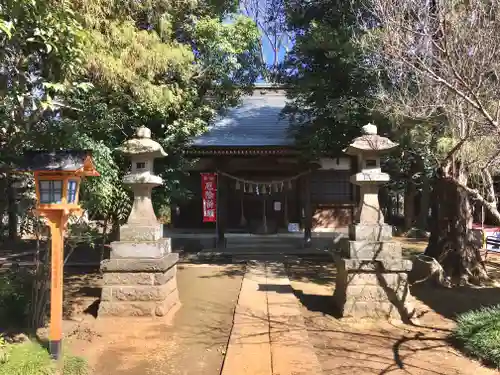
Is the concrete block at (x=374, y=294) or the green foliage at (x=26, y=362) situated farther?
the concrete block at (x=374, y=294)

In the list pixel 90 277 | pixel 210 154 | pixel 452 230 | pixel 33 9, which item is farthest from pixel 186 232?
pixel 33 9

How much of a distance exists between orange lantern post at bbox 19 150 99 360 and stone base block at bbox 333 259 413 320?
4094 millimetres

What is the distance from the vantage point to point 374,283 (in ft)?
22.1

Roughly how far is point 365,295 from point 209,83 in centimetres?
619

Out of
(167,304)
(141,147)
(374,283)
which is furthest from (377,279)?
(141,147)

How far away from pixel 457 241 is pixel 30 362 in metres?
8.67

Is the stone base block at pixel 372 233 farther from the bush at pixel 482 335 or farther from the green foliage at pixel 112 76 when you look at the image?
the green foliage at pixel 112 76

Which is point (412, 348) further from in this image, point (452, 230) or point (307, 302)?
point (452, 230)

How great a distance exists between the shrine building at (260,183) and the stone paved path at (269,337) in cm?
600

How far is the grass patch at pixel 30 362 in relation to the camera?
3891 mm

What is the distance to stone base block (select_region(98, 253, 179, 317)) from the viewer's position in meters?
6.67

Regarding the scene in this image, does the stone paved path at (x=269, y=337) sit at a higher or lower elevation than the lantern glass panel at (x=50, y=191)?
lower

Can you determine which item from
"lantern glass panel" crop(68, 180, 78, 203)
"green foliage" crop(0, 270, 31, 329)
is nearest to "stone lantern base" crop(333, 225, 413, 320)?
"lantern glass panel" crop(68, 180, 78, 203)

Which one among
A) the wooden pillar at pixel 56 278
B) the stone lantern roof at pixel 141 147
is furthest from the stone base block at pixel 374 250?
the wooden pillar at pixel 56 278
